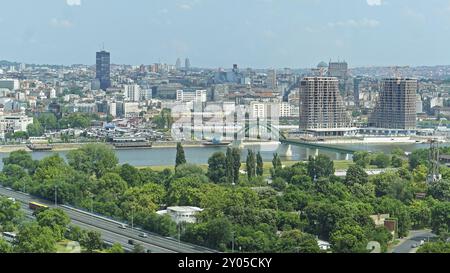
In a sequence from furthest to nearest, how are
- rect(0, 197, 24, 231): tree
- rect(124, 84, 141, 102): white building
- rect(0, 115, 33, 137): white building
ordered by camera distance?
rect(124, 84, 141, 102): white building
rect(0, 115, 33, 137): white building
rect(0, 197, 24, 231): tree

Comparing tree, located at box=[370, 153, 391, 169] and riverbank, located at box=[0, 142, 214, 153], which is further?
riverbank, located at box=[0, 142, 214, 153]

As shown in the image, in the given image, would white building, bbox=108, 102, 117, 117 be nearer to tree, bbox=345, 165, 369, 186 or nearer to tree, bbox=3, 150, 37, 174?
tree, bbox=3, 150, 37, 174

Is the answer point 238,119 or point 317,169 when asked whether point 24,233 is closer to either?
point 317,169

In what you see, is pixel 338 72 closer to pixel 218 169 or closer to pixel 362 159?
pixel 362 159

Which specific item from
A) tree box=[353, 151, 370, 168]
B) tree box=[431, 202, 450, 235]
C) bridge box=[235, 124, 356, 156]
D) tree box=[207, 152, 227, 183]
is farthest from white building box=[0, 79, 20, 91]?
tree box=[431, 202, 450, 235]

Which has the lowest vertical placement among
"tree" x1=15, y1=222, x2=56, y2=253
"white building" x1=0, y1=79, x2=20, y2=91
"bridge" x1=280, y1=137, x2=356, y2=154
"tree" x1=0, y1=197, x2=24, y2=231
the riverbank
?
the riverbank

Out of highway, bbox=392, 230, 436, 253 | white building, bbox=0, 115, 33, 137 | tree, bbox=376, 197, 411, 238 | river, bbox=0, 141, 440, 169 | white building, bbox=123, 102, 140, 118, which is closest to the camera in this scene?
highway, bbox=392, 230, 436, 253
